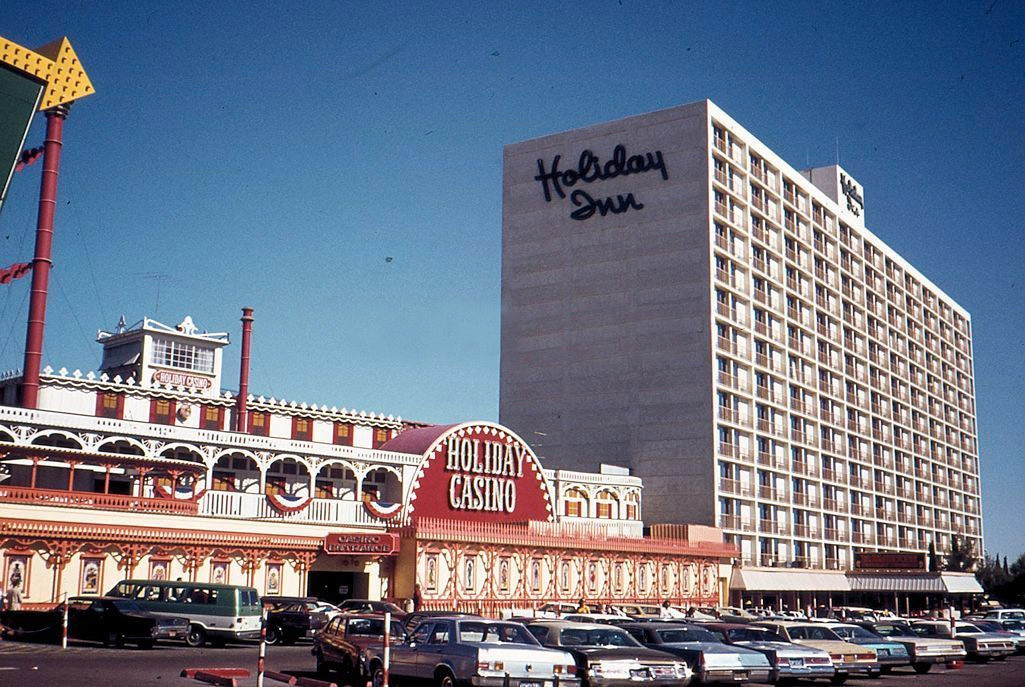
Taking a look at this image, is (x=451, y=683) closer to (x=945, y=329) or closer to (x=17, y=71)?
(x=17, y=71)

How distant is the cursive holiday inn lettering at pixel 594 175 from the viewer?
3118 inches

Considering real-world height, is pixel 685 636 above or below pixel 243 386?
below

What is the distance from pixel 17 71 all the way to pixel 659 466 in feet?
215

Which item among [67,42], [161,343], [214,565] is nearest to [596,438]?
[161,343]

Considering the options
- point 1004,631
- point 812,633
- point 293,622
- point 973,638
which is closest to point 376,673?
point 812,633

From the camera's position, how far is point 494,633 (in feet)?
67.4

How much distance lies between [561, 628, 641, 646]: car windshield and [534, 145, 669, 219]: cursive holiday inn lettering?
193 feet

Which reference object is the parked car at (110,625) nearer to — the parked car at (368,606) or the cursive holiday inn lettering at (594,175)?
the parked car at (368,606)

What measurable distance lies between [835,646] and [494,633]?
35.0 feet

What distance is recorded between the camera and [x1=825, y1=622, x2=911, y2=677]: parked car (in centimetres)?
2913

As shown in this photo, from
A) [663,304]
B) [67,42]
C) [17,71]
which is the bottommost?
[17,71]

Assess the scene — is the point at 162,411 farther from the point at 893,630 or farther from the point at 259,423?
the point at 893,630

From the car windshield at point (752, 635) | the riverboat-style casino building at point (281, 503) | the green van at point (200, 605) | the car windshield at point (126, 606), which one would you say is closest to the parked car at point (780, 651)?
the car windshield at point (752, 635)

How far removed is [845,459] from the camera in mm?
93125
